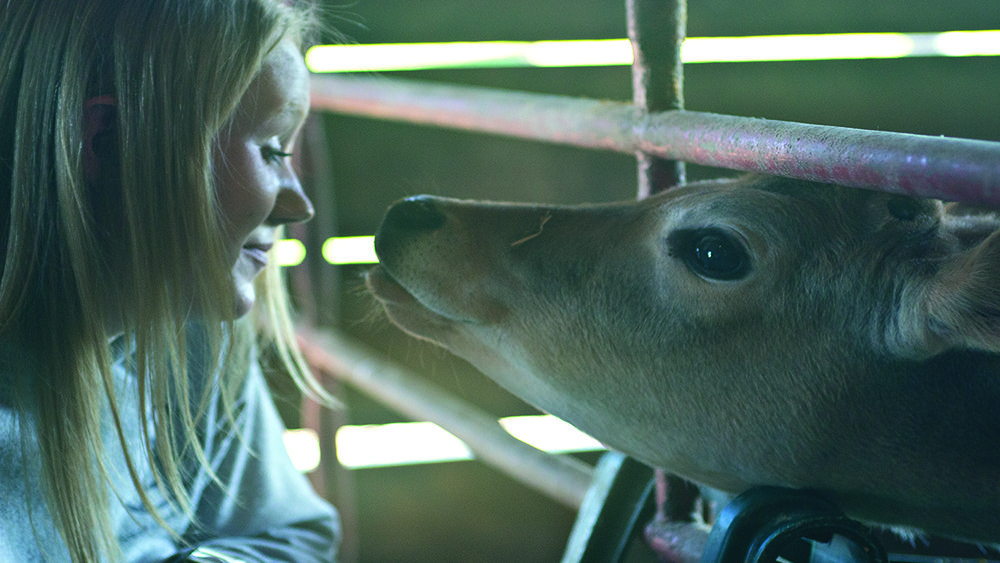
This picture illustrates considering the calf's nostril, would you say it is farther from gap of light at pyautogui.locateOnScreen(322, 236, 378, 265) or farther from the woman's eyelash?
gap of light at pyautogui.locateOnScreen(322, 236, 378, 265)

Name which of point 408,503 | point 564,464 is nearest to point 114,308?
point 564,464

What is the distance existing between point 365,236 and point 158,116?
145 cm

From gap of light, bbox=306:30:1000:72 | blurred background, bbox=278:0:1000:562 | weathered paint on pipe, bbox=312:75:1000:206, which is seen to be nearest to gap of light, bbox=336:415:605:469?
blurred background, bbox=278:0:1000:562

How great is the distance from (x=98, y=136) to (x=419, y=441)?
1.71 m

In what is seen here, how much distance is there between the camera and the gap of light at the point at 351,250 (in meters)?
2.27

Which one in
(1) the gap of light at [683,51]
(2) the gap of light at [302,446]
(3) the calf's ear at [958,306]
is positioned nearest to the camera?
(3) the calf's ear at [958,306]

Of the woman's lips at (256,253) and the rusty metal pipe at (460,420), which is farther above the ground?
the woman's lips at (256,253)

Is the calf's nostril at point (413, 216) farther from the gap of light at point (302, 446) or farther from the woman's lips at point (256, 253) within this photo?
the gap of light at point (302, 446)

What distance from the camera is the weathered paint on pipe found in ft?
1.69

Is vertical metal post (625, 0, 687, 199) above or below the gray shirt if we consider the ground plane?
above

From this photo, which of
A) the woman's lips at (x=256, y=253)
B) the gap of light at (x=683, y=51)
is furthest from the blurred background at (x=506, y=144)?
the woman's lips at (x=256, y=253)

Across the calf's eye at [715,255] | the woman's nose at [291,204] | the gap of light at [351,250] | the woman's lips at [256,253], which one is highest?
the gap of light at [351,250]

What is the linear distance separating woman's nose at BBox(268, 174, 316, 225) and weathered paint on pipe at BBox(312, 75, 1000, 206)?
0.30 metres

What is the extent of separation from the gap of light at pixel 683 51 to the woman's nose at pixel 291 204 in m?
0.95
